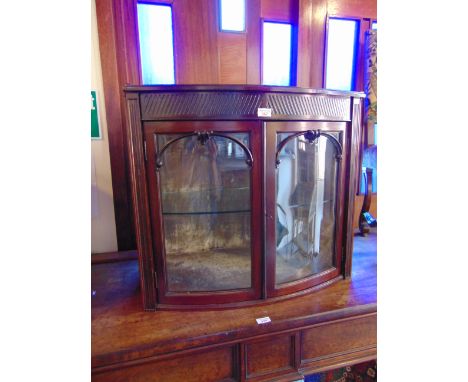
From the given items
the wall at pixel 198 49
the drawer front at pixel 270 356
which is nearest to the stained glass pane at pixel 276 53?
the wall at pixel 198 49

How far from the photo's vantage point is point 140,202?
0.87m

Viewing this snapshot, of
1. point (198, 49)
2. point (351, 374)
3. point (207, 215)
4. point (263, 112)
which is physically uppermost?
point (198, 49)

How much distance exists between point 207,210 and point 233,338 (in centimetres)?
42

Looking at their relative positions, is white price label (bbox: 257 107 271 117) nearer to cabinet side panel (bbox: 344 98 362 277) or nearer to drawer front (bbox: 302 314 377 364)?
cabinet side panel (bbox: 344 98 362 277)

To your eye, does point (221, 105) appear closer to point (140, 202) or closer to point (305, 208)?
point (140, 202)

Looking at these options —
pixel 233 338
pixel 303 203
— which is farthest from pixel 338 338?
pixel 303 203

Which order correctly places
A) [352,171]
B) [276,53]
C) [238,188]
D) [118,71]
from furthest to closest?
[276,53], [118,71], [352,171], [238,188]

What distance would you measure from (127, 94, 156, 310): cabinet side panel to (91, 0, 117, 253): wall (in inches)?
19.2

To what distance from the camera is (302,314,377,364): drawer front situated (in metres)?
0.92
